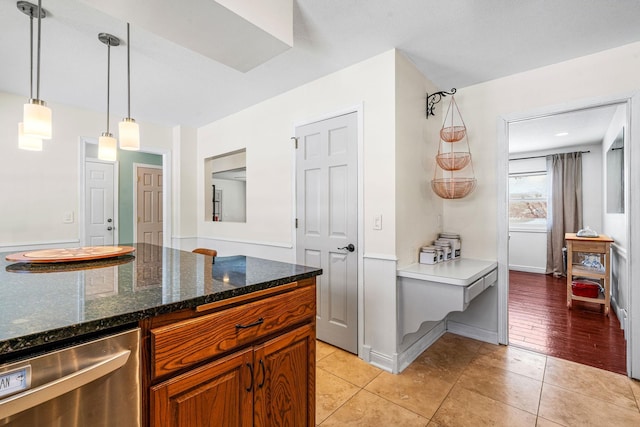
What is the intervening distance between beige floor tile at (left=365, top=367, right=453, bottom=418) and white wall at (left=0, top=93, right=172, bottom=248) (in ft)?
12.1

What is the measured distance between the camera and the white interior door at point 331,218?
2.56 meters

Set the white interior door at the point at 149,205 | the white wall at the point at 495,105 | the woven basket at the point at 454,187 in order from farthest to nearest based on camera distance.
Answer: the white interior door at the point at 149,205 → the woven basket at the point at 454,187 → the white wall at the point at 495,105

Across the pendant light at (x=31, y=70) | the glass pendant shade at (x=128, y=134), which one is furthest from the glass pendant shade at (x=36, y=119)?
the glass pendant shade at (x=128, y=134)

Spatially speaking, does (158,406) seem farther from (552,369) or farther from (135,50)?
(552,369)

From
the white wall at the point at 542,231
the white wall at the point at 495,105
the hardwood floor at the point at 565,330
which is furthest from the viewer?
the white wall at the point at 542,231

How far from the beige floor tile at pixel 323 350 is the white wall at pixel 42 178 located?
3.10 metres

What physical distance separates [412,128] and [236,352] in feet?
7.03

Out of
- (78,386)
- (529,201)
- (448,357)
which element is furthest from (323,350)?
(529,201)

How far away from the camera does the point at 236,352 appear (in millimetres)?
1104

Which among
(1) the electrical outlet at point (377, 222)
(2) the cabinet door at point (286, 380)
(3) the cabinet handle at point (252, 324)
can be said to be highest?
(1) the electrical outlet at point (377, 222)

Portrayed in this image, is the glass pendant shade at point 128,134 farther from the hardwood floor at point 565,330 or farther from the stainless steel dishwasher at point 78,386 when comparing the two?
the hardwood floor at point 565,330

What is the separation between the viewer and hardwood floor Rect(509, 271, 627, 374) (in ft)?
8.15

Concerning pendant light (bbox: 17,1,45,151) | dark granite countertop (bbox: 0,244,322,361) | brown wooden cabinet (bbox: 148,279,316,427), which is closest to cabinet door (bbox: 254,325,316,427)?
brown wooden cabinet (bbox: 148,279,316,427)

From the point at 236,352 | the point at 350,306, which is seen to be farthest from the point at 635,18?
the point at 236,352
